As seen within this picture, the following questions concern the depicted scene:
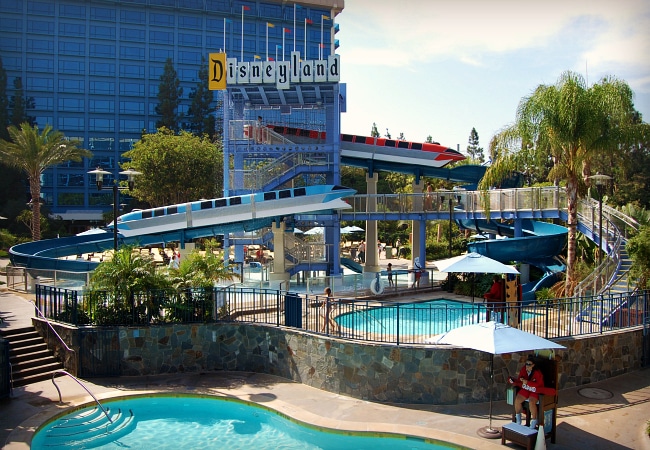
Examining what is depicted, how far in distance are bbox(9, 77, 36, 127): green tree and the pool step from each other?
238 ft

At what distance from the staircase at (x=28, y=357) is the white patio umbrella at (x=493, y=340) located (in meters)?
12.0

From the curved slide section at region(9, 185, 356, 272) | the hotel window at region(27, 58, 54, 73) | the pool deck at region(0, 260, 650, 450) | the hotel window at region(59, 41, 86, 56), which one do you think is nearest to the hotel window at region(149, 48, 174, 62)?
the hotel window at region(59, 41, 86, 56)

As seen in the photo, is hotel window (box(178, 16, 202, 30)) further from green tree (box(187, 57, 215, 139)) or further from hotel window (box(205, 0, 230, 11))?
green tree (box(187, 57, 215, 139))

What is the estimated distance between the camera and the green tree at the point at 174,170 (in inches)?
2014

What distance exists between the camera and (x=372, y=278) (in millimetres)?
27781

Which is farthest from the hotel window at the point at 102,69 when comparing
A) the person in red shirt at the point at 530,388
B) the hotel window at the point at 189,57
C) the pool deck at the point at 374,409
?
the person in red shirt at the point at 530,388

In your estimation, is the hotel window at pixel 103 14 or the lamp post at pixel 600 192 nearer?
the lamp post at pixel 600 192

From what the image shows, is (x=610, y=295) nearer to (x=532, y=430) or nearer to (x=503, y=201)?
(x=532, y=430)

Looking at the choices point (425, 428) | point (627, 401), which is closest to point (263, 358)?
point (425, 428)

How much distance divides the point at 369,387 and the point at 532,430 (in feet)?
15.7

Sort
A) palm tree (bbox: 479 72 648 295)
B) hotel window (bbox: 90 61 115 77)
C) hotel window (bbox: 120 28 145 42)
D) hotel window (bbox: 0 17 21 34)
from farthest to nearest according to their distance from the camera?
hotel window (bbox: 120 28 145 42)
hotel window (bbox: 90 61 115 77)
hotel window (bbox: 0 17 21 34)
palm tree (bbox: 479 72 648 295)

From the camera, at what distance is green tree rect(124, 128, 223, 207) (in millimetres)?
51159

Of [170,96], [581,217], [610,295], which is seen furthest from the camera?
[170,96]

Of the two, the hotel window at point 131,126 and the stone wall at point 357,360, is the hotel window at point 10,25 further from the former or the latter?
the stone wall at point 357,360
